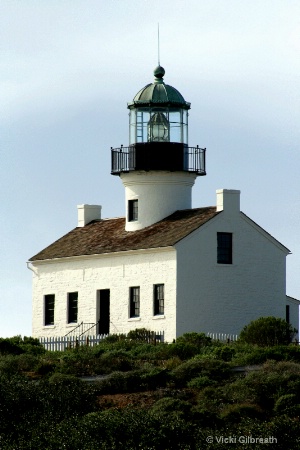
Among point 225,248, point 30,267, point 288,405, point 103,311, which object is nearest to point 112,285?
point 103,311

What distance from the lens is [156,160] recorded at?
48156mm

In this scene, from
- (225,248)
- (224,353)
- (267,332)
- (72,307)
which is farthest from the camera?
(72,307)

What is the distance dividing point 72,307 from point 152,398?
17616mm

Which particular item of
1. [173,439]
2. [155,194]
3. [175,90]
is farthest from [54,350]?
[173,439]

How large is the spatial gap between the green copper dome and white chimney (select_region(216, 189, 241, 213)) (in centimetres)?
410

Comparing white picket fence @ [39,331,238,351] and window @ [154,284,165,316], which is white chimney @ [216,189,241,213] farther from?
white picket fence @ [39,331,238,351]

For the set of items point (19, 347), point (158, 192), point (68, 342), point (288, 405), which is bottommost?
point (288, 405)

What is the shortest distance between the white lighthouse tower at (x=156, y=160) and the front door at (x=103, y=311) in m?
2.56

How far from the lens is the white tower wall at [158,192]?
158ft

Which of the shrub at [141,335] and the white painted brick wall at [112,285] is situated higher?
the white painted brick wall at [112,285]

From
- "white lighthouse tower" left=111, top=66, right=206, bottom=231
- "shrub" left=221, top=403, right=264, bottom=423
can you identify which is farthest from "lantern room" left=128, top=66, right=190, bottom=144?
"shrub" left=221, top=403, right=264, bottom=423

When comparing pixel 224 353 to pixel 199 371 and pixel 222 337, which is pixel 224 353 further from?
pixel 222 337

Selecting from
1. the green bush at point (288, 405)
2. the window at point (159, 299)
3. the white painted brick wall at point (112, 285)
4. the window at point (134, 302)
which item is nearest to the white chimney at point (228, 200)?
the white painted brick wall at point (112, 285)

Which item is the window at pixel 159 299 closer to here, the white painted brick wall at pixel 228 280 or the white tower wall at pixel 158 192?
the white painted brick wall at pixel 228 280
